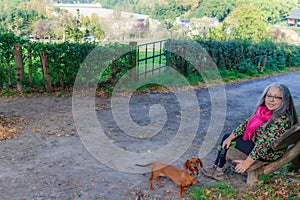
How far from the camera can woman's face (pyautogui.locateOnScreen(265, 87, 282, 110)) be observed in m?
3.77

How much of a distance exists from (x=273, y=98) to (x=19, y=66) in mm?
7681

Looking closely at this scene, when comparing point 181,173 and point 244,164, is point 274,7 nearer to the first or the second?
point 244,164

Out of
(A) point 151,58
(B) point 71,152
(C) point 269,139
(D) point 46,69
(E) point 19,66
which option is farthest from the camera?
(A) point 151,58

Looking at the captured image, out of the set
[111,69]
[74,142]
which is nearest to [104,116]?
[74,142]

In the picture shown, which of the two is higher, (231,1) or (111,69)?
(231,1)

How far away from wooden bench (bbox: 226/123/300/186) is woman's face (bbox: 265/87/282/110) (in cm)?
40

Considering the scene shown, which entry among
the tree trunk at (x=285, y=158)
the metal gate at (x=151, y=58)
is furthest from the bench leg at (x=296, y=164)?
the metal gate at (x=151, y=58)

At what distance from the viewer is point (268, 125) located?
12.4 ft

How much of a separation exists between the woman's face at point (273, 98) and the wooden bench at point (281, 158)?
40cm

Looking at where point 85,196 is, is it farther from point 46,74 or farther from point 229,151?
point 46,74

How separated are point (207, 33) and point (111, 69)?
263 inches

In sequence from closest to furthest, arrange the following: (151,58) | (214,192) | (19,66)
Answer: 1. (214,192)
2. (19,66)
3. (151,58)

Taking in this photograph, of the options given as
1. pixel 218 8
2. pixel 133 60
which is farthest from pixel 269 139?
pixel 218 8

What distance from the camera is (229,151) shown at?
4.14 m
